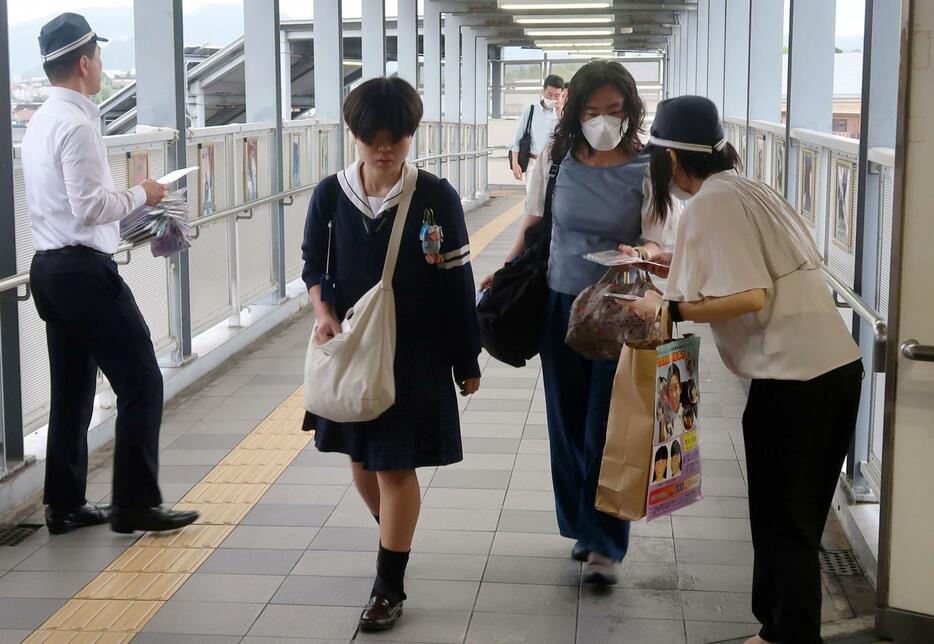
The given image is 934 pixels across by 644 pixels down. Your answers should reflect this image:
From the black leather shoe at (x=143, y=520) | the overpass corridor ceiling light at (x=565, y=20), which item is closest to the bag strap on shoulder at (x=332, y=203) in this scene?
the black leather shoe at (x=143, y=520)

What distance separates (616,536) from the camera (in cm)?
349

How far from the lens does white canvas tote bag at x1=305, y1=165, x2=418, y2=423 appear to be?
9.89 ft

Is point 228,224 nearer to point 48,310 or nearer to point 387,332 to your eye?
point 48,310

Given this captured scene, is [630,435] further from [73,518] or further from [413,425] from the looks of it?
[73,518]

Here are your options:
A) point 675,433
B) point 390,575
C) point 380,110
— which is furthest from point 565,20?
point 675,433

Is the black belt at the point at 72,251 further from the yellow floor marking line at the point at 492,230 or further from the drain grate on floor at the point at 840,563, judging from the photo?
the yellow floor marking line at the point at 492,230

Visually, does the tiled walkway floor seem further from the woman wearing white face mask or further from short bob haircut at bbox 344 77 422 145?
short bob haircut at bbox 344 77 422 145

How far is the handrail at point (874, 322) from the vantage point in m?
3.02

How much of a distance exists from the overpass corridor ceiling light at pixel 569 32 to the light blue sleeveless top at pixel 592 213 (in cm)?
1810

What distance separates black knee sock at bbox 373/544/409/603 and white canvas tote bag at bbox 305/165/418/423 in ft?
1.35

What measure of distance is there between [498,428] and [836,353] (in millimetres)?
2893

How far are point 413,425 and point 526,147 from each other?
7.59m

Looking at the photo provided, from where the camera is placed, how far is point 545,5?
15.6 m

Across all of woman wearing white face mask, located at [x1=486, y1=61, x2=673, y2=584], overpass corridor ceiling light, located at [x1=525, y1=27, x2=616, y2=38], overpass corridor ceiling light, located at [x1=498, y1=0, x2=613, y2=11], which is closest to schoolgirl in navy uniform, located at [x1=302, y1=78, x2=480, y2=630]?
woman wearing white face mask, located at [x1=486, y1=61, x2=673, y2=584]
